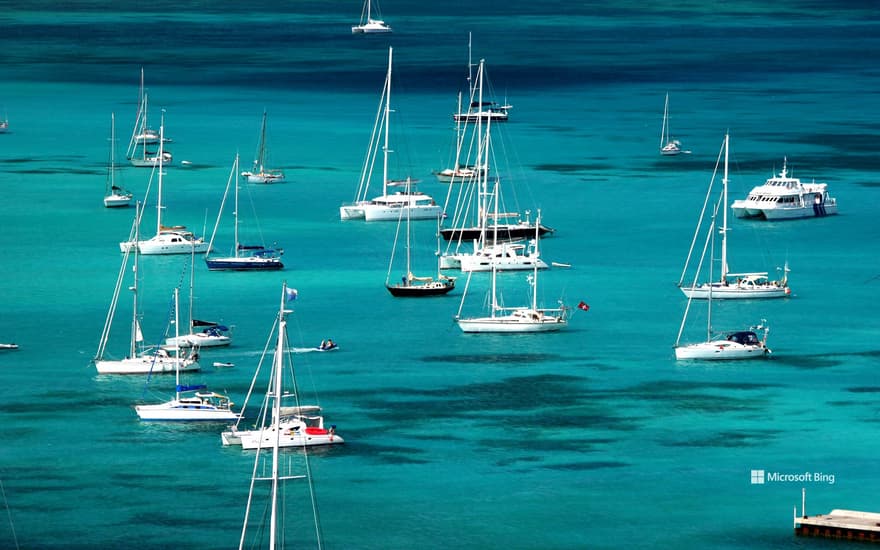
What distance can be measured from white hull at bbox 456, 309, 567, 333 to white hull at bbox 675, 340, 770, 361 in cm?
707

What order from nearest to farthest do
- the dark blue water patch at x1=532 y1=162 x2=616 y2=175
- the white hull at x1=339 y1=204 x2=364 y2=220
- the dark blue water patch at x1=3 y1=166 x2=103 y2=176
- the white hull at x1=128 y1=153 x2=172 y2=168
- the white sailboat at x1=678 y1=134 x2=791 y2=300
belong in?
the white sailboat at x1=678 y1=134 x2=791 y2=300, the white hull at x1=339 y1=204 x2=364 y2=220, the dark blue water patch at x1=3 y1=166 x2=103 y2=176, the dark blue water patch at x1=532 y1=162 x2=616 y2=175, the white hull at x1=128 y1=153 x2=172 y2=168

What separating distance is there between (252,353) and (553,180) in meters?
54.8

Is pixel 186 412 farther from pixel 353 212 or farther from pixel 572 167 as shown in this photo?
pixel 572 167

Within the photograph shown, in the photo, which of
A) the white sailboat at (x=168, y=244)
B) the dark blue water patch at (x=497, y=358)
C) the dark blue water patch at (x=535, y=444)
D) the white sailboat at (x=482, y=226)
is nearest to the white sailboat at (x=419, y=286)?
the white sailboat at (x=482, y=226)

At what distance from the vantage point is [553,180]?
130 metres

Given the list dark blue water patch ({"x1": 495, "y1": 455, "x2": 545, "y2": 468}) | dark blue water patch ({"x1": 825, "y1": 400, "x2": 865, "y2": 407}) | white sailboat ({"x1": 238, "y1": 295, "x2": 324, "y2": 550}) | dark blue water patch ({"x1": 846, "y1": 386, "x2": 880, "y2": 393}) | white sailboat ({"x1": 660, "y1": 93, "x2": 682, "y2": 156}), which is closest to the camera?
white sailboat ({"x1": 238, "y1": 295, "x2": 324, "y2": 550})

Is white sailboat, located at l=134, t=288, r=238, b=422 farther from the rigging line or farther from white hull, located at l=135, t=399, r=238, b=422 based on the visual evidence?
the rigging line

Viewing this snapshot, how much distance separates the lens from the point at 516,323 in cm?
8319

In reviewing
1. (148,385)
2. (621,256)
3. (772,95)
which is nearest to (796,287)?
(621,256)

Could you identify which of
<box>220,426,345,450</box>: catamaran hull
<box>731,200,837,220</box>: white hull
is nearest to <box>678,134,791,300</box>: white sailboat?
<box>731,200,837,220</box>: white hull

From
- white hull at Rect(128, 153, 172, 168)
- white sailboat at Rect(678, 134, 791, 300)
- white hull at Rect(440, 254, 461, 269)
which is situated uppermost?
white hull at Rect(128, 153, 172, 168)

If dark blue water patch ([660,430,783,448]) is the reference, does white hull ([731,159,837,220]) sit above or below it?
above

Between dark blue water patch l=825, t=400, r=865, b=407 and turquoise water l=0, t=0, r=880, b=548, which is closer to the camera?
turquoise water l=0, t=0, r=880, b=548

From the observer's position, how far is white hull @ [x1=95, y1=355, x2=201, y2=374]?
2913 inches
